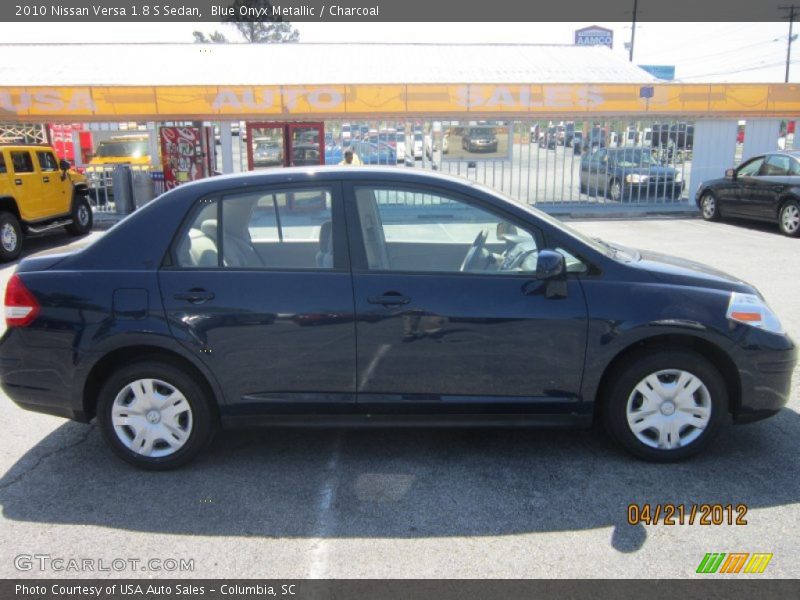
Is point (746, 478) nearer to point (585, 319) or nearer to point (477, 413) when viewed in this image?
point (585, 319)

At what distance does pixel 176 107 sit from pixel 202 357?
15.6 m

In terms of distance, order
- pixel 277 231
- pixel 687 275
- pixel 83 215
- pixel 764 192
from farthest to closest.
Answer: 1. pixel 83 215
2. pixel 764 192
3. pixel 277 231
4. pixel 687 275

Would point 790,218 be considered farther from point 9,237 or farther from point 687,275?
point 9,237

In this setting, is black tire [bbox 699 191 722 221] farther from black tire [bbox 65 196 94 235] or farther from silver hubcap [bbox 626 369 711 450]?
black tire [bbox 65 196 94 235]

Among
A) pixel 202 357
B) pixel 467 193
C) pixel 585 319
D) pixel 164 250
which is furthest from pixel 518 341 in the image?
pixel 164 250

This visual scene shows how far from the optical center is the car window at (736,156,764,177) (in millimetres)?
13750

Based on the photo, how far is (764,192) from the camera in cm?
1340

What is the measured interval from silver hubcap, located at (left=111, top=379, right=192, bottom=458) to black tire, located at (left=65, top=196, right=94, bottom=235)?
11200mm

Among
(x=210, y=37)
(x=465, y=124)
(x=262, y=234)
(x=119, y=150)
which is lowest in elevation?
(x=262, y=234)

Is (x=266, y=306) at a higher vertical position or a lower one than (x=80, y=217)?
higher

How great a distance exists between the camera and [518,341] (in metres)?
3.82

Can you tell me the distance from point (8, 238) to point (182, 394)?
360 inches

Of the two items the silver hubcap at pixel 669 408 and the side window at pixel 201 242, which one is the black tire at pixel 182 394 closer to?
the side window at pixel 201 242
